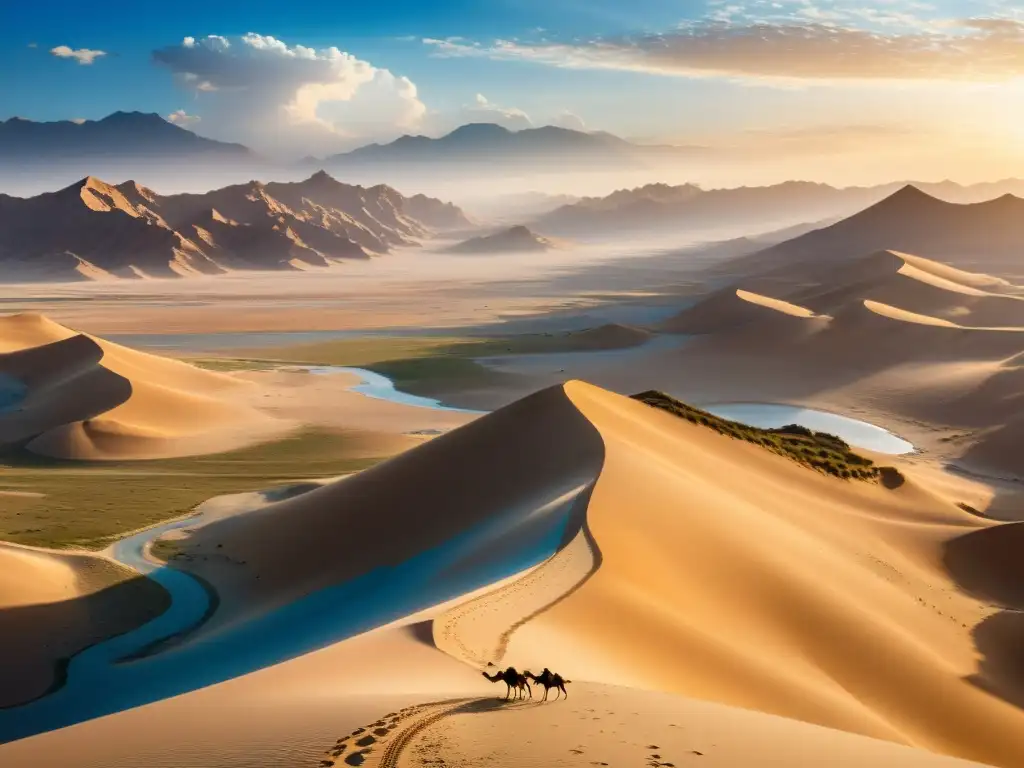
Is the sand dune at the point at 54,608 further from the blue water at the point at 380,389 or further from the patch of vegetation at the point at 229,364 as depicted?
the patch of vegetation at the point at 229,364

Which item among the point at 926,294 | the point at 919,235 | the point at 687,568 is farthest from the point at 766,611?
the point at 919,235

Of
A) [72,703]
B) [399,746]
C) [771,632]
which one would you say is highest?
[399,746]

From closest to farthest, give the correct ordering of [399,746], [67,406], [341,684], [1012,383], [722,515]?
[399,746], [341,684], [722,515], [67,406], [1012,383]

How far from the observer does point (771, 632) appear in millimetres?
19047

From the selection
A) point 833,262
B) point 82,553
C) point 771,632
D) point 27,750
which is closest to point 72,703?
point 82,553

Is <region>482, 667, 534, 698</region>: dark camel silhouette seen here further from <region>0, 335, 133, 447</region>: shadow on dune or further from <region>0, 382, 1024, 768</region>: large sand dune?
<region>0, 335, 133, 447</region>: shadow on dune

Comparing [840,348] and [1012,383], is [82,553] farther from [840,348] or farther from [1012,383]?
[840,348]

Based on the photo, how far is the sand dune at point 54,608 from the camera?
21672 millimetres

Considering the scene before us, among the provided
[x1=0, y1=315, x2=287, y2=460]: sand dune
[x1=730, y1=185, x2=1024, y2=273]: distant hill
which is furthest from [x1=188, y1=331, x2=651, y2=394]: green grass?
[x1=730, y1=185, x2=1024, y2=273]: distant hill

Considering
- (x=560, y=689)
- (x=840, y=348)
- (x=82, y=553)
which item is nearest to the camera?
(x=560, y=689)

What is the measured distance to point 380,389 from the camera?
68.8 meters

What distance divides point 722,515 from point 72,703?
47.5 feet

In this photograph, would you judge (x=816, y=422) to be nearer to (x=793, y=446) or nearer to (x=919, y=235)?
(x=793, y=446)

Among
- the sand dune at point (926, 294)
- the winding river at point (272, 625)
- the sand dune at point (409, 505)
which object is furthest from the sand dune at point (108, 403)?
the sand dune at point (926, 294)
